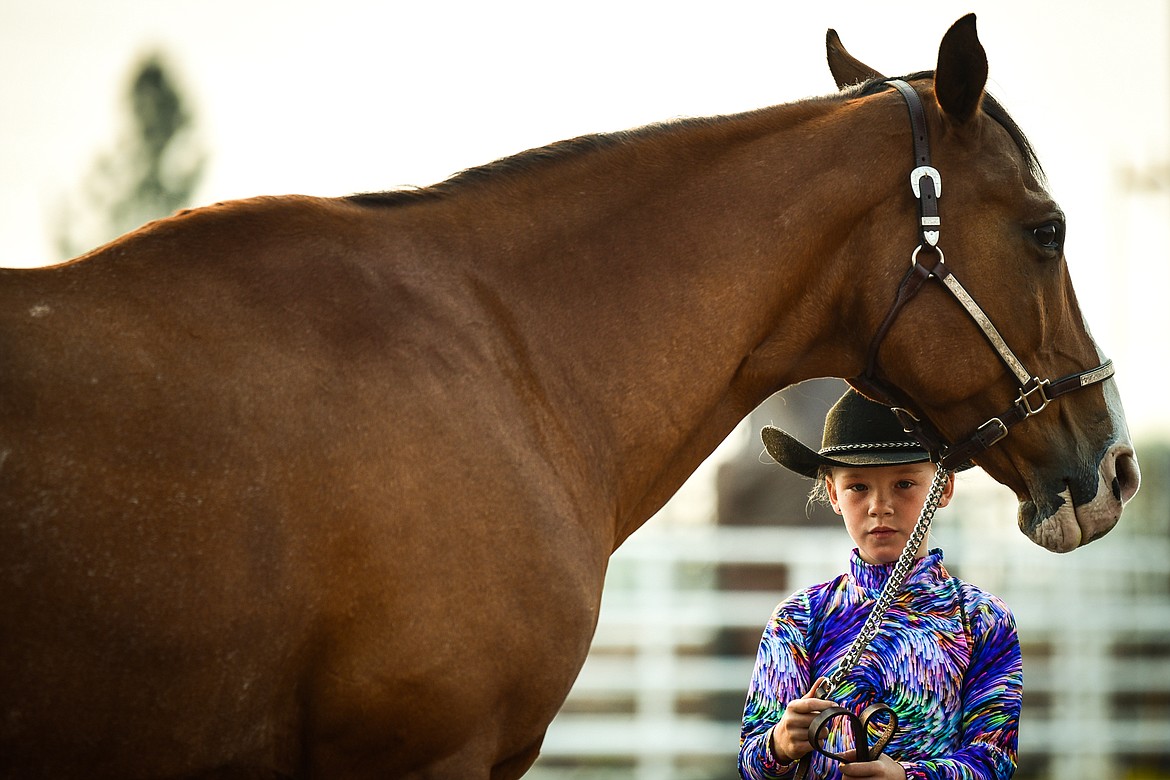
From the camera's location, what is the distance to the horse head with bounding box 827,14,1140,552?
110 inches

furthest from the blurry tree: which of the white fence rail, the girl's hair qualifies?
the girl's hair

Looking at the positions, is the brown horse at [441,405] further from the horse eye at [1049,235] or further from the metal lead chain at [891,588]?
the metal lead chain at [891,588]

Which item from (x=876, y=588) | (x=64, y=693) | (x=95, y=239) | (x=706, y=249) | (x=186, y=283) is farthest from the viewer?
(x=95, y=239)

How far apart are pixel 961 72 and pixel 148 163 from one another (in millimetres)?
35241

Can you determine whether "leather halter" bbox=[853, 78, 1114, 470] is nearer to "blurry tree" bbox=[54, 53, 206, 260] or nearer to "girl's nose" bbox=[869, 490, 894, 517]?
"girl's nose" bbox=[869, 490, 894, 517]

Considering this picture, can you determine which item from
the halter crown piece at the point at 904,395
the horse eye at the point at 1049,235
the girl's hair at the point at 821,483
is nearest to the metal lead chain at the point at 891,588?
the halter crown piece at the point at 904,395

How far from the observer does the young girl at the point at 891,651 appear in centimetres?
275

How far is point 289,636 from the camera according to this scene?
7.11 ft

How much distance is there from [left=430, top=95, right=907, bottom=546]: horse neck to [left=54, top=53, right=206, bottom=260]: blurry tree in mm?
32020

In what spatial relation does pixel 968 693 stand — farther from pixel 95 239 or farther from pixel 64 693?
pixel 95 239

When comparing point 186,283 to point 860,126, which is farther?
point 860,126

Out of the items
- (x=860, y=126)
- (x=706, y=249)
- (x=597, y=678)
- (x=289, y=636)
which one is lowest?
(x=597, y=678)

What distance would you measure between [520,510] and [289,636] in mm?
517

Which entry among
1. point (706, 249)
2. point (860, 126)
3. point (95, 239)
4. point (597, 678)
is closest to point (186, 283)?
point (706, 249)
